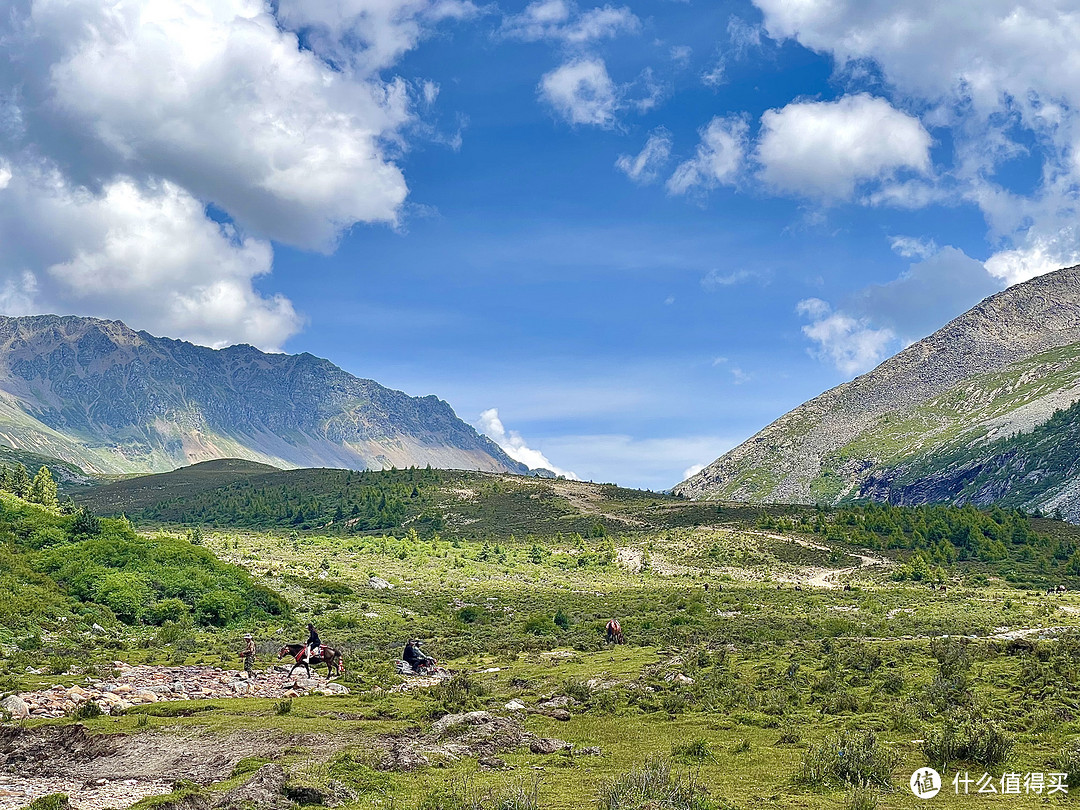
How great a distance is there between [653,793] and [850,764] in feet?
14.8

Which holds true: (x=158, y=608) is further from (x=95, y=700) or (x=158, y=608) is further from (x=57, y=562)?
(x=95, y=700)

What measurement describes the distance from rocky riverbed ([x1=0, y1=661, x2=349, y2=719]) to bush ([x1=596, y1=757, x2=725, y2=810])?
15394mm

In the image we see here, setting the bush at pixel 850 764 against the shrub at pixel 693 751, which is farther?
the shrub at pixel 693 751

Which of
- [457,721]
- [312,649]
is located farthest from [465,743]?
[312,649]

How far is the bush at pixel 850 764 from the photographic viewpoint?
46.8 ft

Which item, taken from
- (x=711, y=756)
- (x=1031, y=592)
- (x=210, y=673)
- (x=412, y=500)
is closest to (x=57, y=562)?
(x=210, y=673)

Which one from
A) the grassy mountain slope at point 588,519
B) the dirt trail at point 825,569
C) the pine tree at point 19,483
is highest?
the pine tree at point 19,483

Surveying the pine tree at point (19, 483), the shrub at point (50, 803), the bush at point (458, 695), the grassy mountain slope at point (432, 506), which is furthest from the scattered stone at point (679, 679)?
the grassy mountain slope at point (432, 506)

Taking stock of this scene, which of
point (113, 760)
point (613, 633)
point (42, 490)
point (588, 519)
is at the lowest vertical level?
point (613, 633)

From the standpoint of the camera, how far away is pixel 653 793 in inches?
506

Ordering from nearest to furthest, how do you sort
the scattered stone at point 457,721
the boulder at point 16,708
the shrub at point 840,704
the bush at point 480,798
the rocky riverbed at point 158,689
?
the bush at point 480,798
the scattered stone at point 457,721
the boulder at point 16,708
the shrub at point 840,704
the rocky riverbed at point 158,689

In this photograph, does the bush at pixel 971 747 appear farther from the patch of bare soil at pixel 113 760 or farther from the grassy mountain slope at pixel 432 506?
the grassy mountain slope at pixel 432 506

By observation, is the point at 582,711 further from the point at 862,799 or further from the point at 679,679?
the point at 862,799

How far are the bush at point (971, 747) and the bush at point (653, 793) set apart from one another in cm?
551
